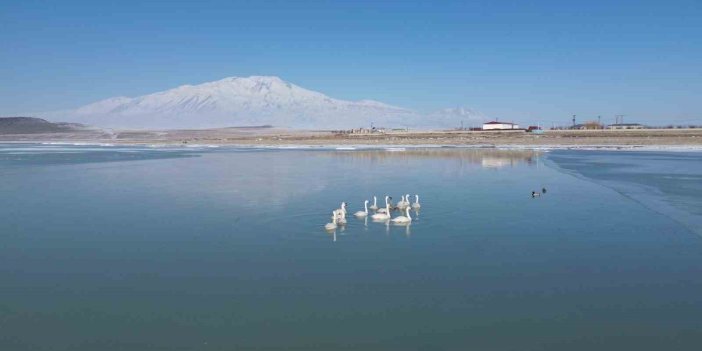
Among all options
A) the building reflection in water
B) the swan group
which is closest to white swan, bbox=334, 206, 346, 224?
the swan group

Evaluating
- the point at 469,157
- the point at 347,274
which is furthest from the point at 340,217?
the point at 469,157

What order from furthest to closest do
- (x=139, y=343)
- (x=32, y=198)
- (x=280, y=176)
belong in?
1. (x=280, y=176)
2. (x=32, y=198)
3. (x=139, y=343)

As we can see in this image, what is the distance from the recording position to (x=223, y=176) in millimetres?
26109

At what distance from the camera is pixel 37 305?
8.02 meters

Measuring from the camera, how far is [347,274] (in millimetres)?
9406

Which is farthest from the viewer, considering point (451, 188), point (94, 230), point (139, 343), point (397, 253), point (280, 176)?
point (280, 176)

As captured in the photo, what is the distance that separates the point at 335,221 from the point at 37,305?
6492 mm

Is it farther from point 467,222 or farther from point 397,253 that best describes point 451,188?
point 397,253

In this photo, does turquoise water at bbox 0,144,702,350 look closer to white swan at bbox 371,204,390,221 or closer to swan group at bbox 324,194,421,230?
swan group at bbox 324,194,421,230

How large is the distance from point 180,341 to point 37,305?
8.24 feet

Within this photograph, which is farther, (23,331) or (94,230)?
(94,230)

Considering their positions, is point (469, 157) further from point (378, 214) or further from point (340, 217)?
point (340, 217)

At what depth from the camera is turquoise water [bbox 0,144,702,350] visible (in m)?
7.05

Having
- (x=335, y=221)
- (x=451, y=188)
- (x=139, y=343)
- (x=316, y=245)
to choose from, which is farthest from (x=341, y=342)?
(x=451, y=188)
